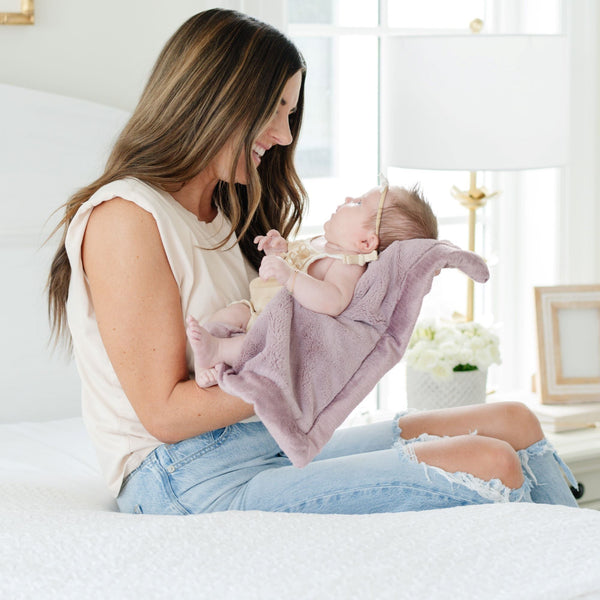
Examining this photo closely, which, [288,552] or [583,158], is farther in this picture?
[583,158]

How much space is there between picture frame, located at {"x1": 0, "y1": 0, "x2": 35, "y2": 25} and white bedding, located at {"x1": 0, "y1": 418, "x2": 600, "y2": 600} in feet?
4.01

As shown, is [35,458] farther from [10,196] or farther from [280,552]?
[280,552]

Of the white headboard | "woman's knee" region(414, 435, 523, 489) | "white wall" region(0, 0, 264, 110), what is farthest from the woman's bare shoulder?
"white wall" region(0, 0, 264, 110)

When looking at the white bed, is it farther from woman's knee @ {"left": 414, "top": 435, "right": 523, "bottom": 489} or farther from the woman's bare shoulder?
the woman's bare shoulder

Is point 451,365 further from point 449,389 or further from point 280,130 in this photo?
point 280,130

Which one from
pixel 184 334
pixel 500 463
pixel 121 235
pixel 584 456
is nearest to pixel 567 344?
pixel 584 456

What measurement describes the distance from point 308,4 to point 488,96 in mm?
693

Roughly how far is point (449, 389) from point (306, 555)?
1079mm

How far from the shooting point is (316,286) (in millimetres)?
1336

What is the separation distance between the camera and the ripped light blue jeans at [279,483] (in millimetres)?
1315

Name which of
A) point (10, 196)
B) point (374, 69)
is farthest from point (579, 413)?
point (10, 196)

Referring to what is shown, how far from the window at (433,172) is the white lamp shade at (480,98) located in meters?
0.36

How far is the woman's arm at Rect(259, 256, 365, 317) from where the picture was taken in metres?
1.33

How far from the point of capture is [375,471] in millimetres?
1333
